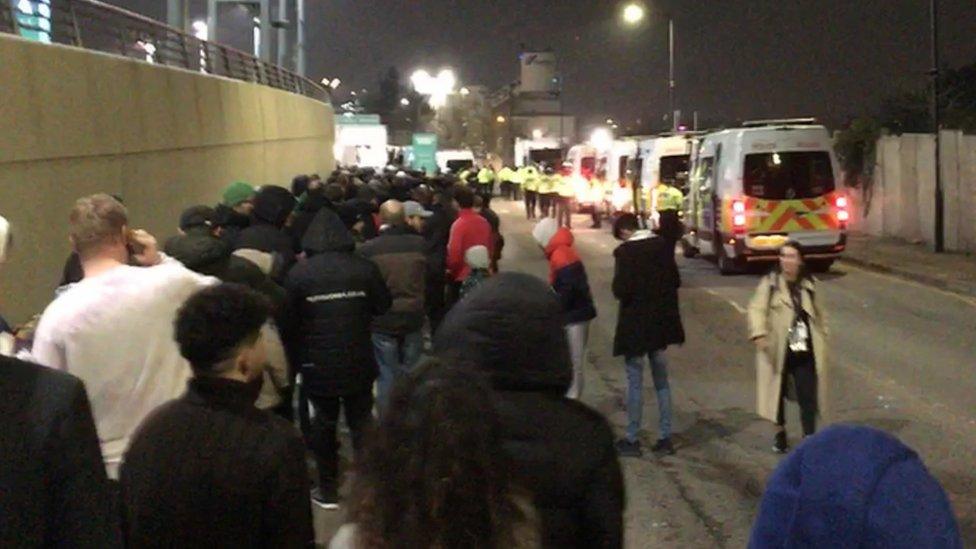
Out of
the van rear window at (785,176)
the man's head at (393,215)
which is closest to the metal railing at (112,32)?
the man's head at (393,215)

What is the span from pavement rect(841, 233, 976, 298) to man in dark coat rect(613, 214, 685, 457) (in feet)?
37.8

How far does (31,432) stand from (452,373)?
805mm

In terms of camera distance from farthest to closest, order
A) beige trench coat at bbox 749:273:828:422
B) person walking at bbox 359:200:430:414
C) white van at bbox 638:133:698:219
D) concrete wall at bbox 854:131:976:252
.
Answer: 1. white van at bbox 638:133:698:219
2. concrete wall at bbox 854:131:976:252
3. person walking at bbox 359:200:430:414
4. beige trench coat at bbox 749:273:828:422

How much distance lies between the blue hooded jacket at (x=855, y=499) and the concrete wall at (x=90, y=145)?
12.5 ft

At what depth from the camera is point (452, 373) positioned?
2.77 meters

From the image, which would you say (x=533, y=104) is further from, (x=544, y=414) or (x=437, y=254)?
(x=544, y=414)

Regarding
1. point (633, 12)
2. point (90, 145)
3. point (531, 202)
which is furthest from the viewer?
point (531, 202)

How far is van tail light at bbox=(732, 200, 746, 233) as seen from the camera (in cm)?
2228

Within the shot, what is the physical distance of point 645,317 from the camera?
31.3 ft

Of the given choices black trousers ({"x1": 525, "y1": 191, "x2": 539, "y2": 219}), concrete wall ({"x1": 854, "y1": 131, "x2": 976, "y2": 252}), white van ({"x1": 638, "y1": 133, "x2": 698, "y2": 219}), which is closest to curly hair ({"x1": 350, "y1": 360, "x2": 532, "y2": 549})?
concrete wall ({"x1": 854, "y1": 131, "x2": 976, "y2": 252})

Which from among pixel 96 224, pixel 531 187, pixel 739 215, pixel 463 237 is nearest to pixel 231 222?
pixel 463 237

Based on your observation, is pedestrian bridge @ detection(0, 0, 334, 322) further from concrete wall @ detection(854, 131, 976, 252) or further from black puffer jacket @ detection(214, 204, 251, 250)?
concrete wall @ detection(854, 131, 976, 252)

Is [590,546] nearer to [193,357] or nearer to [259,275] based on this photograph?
[193,357]

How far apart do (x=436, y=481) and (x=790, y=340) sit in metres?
6.84
